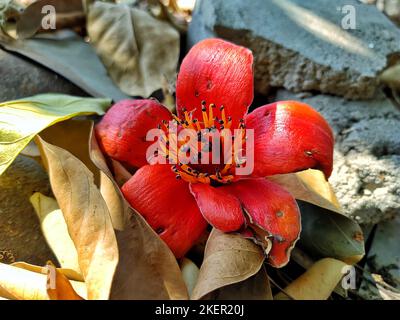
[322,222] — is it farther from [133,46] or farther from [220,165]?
[133,46]

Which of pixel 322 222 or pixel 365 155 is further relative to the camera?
pixel 365 155

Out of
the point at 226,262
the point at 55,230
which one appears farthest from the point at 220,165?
the point at 55,230

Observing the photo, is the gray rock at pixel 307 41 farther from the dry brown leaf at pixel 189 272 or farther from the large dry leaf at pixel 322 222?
the dry brown leaf at pixel 189 272

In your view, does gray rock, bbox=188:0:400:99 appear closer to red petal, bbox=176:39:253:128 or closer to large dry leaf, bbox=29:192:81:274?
red petal, bbox=176:39:253:128

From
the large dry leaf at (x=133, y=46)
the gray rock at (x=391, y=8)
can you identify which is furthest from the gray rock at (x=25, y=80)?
the gray rock at (x=391, y=8)

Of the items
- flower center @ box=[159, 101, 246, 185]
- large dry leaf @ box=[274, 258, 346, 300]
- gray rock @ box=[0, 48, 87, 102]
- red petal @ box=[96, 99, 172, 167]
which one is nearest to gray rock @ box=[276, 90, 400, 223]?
large dry leaf @ box=[274, 258, 346, 300]

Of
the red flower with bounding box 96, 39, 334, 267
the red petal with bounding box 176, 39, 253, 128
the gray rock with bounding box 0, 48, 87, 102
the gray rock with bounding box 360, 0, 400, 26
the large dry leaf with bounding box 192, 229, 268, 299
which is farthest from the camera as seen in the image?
the gray rock with bounding box 360, 0, 400, 26

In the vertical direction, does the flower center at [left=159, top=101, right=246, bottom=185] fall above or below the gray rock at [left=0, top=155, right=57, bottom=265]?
above
